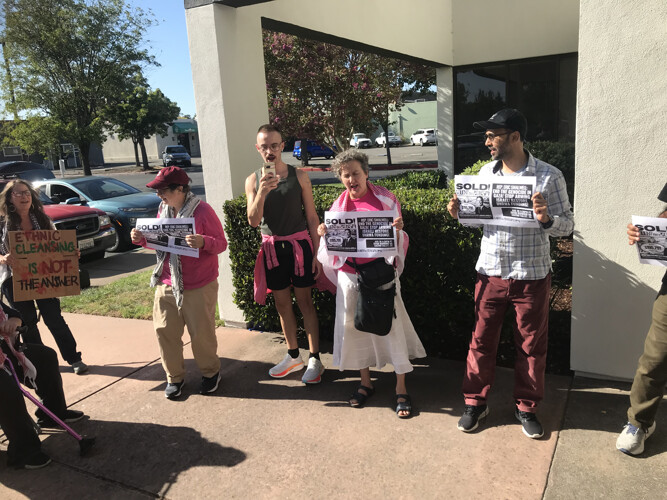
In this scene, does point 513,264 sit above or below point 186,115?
below

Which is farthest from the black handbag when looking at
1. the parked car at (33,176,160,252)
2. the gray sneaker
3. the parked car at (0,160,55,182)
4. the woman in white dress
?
the parked car at (0,160,55,182)

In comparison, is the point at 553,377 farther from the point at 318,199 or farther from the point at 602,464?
the point at 318,199

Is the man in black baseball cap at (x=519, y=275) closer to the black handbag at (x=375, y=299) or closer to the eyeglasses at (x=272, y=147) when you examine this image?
the black handbag at (x=375, y=299)

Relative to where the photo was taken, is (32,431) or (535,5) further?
(535,5)

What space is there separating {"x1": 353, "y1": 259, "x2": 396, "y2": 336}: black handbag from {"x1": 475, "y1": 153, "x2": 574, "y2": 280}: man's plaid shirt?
0.66 meters

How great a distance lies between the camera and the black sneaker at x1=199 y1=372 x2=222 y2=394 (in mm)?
4273

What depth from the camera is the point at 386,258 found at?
3662 millimetres

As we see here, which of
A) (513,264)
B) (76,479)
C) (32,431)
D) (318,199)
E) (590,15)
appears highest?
(590,15)

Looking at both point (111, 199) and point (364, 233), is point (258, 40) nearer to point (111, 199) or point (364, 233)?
point (364, 233)

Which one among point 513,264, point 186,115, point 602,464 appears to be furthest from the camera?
point 186,115

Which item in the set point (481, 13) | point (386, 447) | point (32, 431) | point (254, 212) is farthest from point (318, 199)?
point (481, 13)

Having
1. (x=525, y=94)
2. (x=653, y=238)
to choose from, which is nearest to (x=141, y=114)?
(x=525, y=94)

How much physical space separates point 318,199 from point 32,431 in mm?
2866

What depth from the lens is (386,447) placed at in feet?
11.1
